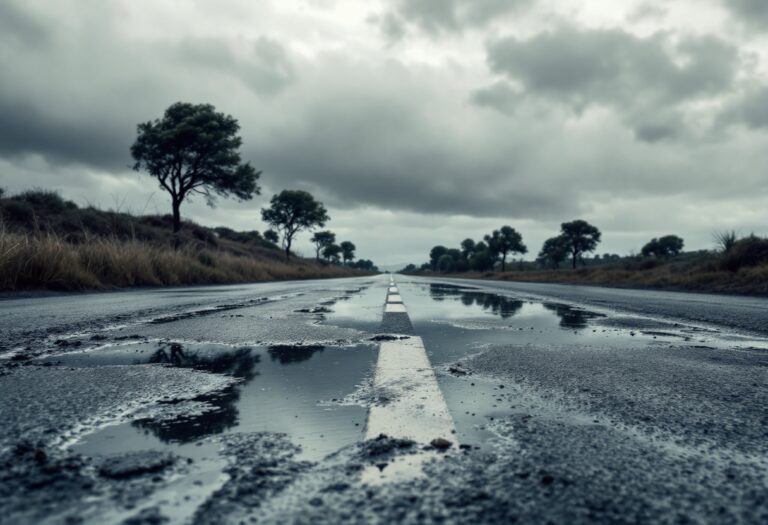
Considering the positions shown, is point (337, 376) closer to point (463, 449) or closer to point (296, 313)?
point (463, 449)

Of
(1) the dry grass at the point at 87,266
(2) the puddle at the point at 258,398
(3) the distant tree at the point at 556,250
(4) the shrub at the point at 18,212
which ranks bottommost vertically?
(2) the puddle at the point at 258,398

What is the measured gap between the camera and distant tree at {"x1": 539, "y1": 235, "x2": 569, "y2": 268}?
83625 millimetres

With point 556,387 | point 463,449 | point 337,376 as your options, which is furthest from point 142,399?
point 556,387

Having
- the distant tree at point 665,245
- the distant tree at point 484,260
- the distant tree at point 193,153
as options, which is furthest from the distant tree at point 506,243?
the distant tree at point 193,153

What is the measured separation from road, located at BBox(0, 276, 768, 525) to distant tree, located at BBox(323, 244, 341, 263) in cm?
9813

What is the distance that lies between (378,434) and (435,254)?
185m

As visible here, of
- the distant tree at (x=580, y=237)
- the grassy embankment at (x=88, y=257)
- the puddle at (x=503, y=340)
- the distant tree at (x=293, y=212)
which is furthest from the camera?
the distant tree at (x=580, y=237)

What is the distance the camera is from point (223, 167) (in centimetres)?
3284

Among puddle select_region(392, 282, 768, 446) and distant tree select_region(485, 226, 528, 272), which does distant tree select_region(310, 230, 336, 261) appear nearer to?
distant tree select_region(485, 226, 528, 272)

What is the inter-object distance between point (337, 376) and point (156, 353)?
1.29 meters

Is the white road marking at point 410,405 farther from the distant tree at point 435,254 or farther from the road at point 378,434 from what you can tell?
the distant tree at point 435,254

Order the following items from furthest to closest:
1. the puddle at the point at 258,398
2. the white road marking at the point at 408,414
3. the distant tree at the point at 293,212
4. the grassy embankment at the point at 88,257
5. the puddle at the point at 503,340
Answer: the distant tree at the point at 293,212, the grassy embankment at the point at 88,257, the puddle at the point at 503,340, the puddle at the point at 258,398, the white road marking at the point at 408,414

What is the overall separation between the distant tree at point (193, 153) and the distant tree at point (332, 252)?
66375 millimetres

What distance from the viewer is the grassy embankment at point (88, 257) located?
821 centimetres
